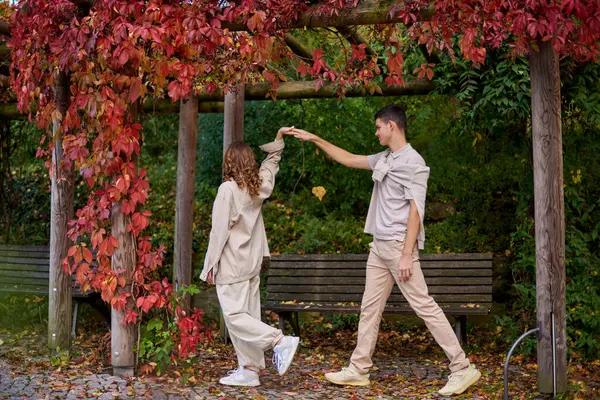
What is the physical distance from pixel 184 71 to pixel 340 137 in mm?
4721

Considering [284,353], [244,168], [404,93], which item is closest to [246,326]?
[284,353]

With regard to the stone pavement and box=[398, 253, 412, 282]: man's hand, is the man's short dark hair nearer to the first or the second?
box=[398, 253, 412, 282]: man's hand

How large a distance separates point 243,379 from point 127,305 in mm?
991

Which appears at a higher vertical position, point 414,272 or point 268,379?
point 414,272

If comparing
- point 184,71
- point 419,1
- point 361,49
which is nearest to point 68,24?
point 184,71

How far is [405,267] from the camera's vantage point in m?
5.54

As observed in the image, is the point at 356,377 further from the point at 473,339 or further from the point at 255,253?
the point at 473,339

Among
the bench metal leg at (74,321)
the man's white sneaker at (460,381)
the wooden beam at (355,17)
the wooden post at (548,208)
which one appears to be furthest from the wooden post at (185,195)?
the wooden post at (548,208)

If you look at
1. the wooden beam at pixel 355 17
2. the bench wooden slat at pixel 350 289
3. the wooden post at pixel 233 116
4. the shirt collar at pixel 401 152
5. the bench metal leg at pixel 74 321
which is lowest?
the bench metal leg at pixel 74 321

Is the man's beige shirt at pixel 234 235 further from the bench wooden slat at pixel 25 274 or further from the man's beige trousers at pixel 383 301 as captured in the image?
the bench wooden slat at pixel 25 274

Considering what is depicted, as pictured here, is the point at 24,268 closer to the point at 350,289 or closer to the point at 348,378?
the point at 350,289

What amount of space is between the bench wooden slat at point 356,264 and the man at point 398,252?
4.84 feet

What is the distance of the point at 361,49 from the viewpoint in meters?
5.93

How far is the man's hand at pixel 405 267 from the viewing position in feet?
18.2
